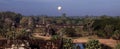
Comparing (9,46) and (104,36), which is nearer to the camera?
(9,46)

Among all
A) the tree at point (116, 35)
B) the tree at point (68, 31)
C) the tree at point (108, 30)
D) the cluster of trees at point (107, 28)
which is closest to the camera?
the tree at point (116, 35)

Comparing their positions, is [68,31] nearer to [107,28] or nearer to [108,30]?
[107,28]

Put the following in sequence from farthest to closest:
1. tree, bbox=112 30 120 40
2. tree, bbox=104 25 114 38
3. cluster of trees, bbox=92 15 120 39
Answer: tree, bbox=104 25 114 38
cluster of trees, bbox=92 15 120 39
tree, bbox=112 30 120 40

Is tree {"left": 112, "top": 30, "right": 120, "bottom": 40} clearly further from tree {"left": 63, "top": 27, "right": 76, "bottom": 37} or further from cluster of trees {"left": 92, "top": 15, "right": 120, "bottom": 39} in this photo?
tree {"left": 63, "top": 27, "right": 76, "bottom": 37}

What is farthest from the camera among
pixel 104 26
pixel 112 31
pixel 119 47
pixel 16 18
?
pixel 16 18

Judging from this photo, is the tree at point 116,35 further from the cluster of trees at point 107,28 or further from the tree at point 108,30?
the tree at point 108,30

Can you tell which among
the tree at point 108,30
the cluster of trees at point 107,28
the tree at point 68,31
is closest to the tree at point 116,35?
the cluster of trees at point 107,28

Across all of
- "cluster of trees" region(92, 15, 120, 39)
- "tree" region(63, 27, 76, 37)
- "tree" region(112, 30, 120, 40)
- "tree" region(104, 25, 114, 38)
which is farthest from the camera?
"tree" region(63, 27, 76, 37)

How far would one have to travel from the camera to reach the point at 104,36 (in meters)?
72.2

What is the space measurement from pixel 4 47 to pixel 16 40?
3.36 meters

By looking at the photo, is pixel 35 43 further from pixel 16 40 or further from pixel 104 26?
pixel 104 26

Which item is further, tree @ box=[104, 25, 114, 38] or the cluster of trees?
tree @ box=[104, 25, 114, 38]

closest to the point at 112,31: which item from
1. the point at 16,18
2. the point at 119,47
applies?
the point at 119,47

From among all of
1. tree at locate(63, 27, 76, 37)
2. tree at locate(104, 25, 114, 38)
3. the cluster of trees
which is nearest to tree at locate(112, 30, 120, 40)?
the cluster of trees
